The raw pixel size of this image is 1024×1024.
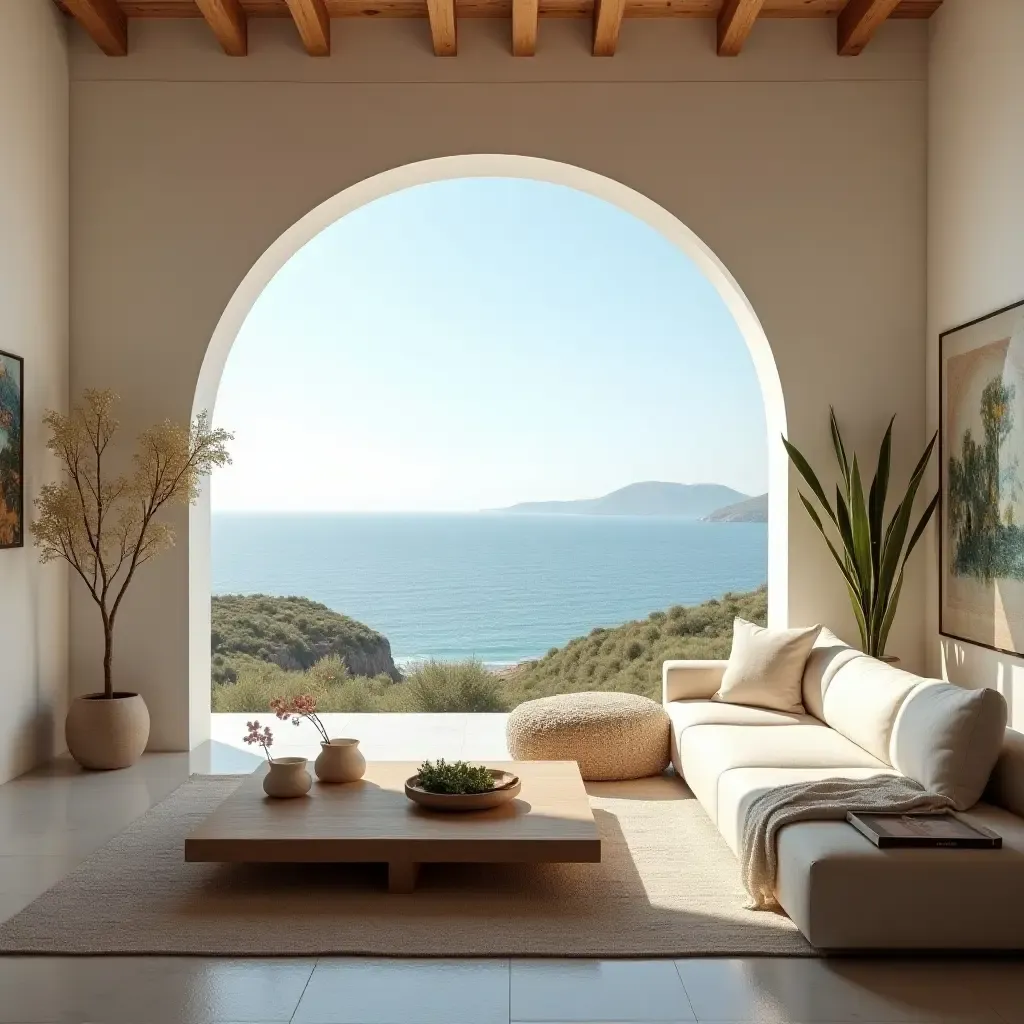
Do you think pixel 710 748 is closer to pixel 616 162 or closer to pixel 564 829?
pixel 564 829

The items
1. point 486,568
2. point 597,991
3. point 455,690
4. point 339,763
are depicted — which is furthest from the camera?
point 486,568

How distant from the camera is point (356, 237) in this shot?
22.3 meters

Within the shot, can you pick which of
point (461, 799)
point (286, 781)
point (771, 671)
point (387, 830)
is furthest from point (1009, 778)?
point (286, 781)

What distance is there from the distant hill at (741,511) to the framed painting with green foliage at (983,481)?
17018 millimetres

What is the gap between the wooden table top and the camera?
11.1 ft

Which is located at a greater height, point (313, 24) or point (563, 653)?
point (313, 24)

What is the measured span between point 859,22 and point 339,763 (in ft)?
14.4

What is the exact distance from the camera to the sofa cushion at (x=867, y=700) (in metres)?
3.99

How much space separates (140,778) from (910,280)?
4.63 m

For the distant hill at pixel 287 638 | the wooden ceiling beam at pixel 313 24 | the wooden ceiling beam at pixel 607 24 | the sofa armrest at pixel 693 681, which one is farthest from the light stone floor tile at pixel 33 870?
the distant hill at pixel 287 638

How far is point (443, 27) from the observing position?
546cm

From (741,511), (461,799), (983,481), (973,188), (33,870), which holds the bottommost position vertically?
(33,870)

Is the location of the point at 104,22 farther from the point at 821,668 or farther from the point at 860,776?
the point at 860,776

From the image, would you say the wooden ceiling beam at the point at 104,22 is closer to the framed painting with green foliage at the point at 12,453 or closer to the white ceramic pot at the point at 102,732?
the framed painting with green foliage at the point at 12,453
